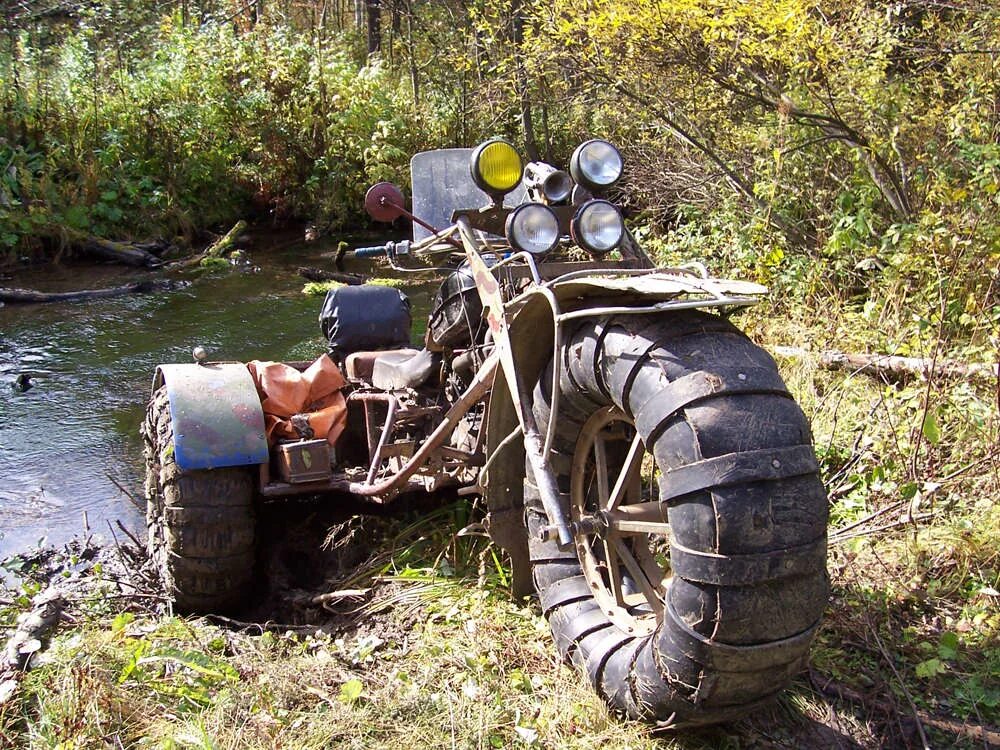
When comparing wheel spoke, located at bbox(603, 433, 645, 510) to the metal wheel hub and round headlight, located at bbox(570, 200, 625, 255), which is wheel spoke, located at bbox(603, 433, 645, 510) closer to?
the metal wheel hub

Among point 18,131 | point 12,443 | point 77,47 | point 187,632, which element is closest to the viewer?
point 187,632

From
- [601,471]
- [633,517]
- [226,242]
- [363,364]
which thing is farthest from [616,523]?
[226,242]

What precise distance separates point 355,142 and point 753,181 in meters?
8.11

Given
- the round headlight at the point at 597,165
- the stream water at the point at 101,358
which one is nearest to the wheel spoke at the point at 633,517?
the round headlight at the point at 597,165

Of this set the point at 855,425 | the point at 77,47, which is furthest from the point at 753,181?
the point at 77,47

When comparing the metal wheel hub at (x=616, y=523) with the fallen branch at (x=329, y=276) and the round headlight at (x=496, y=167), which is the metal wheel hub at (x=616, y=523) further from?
the fallen branch at (x=329, y=276)

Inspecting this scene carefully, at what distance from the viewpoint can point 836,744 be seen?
8.94ft

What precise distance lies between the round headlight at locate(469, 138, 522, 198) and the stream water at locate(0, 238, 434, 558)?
3.28 meters

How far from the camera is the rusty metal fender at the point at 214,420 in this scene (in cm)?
388

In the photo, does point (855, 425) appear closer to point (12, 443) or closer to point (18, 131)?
point (12, 443)

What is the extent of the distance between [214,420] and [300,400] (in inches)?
17.3

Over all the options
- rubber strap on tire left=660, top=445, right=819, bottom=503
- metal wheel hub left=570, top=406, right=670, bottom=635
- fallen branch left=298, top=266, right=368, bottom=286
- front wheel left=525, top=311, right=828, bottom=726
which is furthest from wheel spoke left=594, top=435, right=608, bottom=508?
fallen branch left=298, top=266, right=368, bottom=286

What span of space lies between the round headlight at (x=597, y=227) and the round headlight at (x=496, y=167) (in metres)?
0.35

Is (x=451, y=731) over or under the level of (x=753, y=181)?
under
